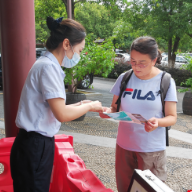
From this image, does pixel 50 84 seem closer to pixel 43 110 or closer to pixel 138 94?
pixel 43 110

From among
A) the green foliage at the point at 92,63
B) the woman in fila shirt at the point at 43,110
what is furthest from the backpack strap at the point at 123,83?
the green foliage at the point at 92,63

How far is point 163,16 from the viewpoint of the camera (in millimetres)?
15031

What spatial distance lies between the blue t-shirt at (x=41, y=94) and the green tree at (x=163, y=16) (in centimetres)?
1321

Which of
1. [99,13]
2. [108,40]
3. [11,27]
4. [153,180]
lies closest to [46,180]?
[153,180]

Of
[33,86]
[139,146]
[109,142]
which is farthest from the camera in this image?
[109,142]

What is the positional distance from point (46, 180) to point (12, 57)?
1663mm

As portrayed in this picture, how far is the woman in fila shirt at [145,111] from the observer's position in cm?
212

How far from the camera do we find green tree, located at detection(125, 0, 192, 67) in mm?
13945

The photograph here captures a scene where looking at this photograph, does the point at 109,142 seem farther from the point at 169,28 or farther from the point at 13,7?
the point at 169,28

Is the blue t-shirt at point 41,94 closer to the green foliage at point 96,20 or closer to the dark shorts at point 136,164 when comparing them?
the dark shorts at point 136,164

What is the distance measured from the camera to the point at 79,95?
7.20 meters

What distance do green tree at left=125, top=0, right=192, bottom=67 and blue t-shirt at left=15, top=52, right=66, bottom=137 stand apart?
13210 millimetres

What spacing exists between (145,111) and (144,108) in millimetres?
27

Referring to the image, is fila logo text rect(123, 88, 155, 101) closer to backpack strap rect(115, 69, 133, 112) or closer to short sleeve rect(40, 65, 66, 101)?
backpack strap rect(115, 69, 133, 112)
